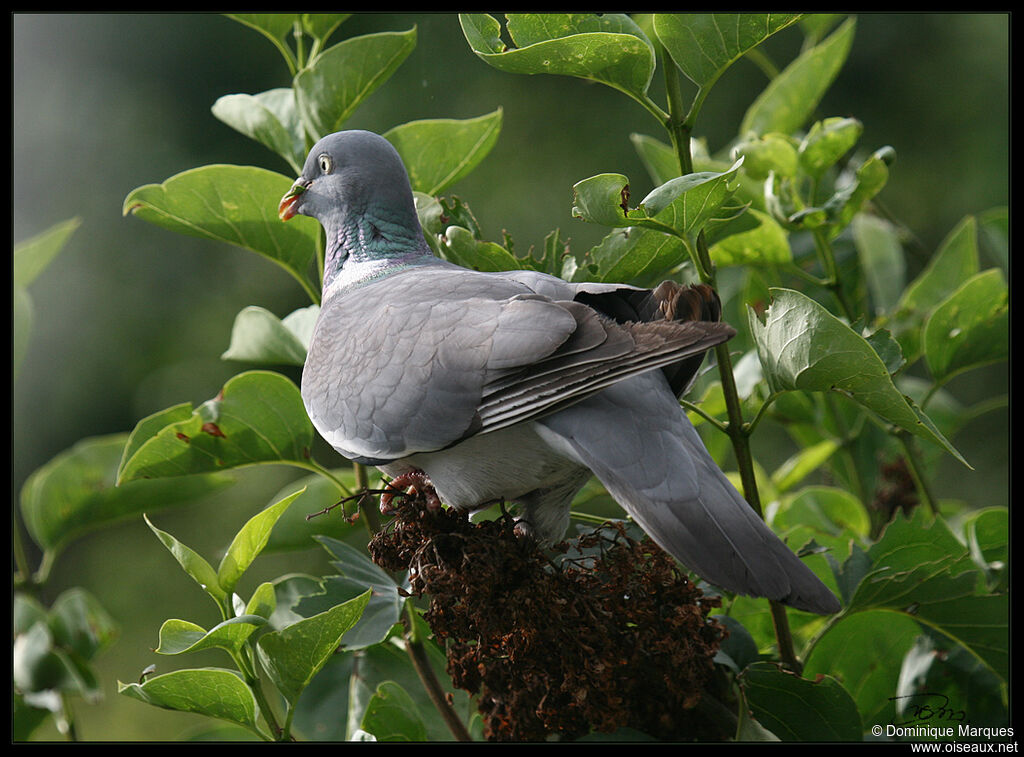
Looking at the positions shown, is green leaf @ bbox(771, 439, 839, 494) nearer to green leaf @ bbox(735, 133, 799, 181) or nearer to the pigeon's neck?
green leaf @ bbox(735, 133, 799, 181)

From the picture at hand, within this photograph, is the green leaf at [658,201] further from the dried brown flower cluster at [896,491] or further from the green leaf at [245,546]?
the dried brown flower cluster at [896,491]

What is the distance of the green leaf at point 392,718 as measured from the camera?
81cm

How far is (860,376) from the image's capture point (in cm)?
68

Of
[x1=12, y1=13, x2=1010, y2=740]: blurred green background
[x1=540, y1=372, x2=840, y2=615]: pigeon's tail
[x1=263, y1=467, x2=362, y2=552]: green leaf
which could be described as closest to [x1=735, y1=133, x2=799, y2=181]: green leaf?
[x1=540, y1=372, x2=840, y2=615]: pigeon's tail

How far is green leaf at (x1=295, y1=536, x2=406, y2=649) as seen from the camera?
753mm

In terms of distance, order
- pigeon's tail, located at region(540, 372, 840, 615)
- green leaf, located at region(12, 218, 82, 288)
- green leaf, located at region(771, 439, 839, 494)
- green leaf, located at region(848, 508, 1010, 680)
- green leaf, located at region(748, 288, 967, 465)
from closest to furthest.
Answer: pigeon's tail, located at region(540, 372, 840, 615), green leaf, located at region(748, 288, 967, 465), green leaf, located at region(848, 508, 1010, 680), green leaf, located at region(12, 218, 82, 288), green leaf, located at region(771, 439, 839, 494)

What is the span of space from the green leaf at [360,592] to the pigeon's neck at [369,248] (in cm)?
22

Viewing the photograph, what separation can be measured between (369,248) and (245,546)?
0.27m

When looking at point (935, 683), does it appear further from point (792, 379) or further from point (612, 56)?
point (612, 56)

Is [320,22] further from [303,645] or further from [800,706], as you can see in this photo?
[800,706]

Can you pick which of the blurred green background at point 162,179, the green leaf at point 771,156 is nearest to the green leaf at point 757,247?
the green leaf at point 771,156

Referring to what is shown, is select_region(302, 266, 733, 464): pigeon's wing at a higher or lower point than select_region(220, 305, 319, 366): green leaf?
higher

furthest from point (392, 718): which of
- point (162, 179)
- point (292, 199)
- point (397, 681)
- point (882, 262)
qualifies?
point (162, 179)

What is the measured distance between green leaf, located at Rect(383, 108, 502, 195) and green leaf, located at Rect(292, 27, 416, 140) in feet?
0.17
